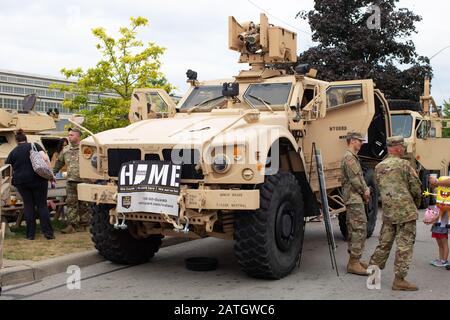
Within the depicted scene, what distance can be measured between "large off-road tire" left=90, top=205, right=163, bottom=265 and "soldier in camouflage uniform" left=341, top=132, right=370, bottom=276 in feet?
8.35

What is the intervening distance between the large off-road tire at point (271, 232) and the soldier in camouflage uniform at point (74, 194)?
3877 mm

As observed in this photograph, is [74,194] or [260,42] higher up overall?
[260,42]

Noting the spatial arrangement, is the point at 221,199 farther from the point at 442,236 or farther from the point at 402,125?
the point at 402,125

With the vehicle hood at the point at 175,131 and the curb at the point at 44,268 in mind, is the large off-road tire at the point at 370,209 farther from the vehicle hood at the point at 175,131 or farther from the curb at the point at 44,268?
the curb at the point at 44,268

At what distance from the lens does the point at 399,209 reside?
19.6ft

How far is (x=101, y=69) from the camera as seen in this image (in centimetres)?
1481

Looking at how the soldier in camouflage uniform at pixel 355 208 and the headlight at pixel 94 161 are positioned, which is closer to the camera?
the headlight at pixel 94 161

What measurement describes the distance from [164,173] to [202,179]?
0.39 meters

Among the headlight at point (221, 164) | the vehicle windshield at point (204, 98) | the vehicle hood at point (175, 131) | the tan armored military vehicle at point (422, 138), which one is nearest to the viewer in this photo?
the headlight at point (221, 164)

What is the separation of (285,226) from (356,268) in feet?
3.30

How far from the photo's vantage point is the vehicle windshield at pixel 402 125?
14016 millimetres

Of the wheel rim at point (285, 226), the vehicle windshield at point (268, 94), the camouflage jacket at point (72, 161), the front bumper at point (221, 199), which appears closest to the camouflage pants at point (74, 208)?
the camouflage jacket at point (72, 161)

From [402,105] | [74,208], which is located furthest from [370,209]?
[402,105]

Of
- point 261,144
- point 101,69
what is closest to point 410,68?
point 101,69
